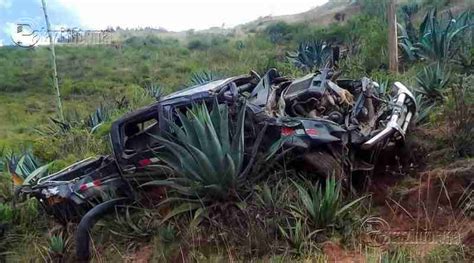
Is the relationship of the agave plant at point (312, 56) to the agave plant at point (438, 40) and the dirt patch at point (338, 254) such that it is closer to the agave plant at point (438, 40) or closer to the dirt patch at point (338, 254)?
the agave plant at point (438, 40)

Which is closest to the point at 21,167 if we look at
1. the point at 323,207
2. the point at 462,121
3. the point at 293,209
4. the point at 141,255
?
the point at 141,255

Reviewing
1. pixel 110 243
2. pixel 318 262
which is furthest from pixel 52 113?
pixel 318 262

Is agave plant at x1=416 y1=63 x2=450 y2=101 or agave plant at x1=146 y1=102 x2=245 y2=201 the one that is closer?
agave plant at x1=146 y1=102 x2=245 y2=201

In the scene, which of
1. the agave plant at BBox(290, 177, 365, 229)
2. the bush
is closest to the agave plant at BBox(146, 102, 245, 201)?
the agave plant at BBox(290, 177, 365, 229)

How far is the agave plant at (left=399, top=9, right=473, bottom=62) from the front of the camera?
12383 mm

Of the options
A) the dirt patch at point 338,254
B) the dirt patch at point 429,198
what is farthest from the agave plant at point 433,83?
the dirt patch at point 338,254

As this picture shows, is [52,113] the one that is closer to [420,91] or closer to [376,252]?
[420,91]

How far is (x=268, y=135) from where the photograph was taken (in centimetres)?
695

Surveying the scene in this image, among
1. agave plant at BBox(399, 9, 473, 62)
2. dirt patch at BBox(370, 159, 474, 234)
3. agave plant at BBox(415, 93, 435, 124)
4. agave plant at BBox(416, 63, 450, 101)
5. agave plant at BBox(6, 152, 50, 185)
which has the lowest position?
agave plant at BBox(6, 152, 50, 185)

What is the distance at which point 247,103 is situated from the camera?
7.21 metres

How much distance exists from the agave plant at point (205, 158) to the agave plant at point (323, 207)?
0.69m

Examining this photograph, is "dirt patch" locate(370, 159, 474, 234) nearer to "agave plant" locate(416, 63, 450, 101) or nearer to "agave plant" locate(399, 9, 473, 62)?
"agave plant" locate(416, 63, 450, 101)

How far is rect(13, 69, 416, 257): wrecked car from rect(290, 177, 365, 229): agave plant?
0.46 metres

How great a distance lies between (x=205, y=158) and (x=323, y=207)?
1.25 meters
